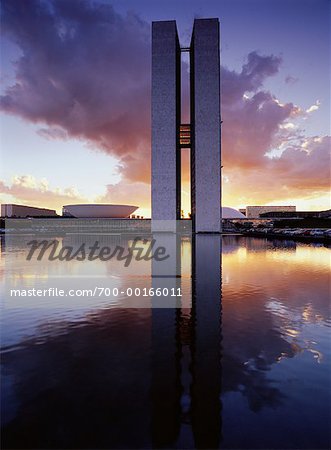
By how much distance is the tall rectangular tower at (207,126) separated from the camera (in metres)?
74.4

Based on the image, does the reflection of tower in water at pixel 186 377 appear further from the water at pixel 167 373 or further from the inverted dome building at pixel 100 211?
the inverted dome building at pixel 100 211

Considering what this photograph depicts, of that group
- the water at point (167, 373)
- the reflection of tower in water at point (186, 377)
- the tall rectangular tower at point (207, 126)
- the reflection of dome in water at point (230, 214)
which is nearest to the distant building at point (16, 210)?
the reflection of dome in water at point (230, 214)

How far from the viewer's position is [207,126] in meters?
74.6

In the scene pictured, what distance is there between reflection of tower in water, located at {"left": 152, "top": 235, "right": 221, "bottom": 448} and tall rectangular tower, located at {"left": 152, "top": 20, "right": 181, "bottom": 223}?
220 feet

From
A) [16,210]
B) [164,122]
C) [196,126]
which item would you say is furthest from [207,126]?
[16,210]

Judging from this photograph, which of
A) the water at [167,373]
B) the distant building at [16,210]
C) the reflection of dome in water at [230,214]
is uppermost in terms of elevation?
the distant building at [16,210]

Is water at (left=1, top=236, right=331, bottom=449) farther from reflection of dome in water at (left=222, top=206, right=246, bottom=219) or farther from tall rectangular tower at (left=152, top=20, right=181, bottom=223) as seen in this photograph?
reflection of dome in water at (left=222, top=206, right=246, bottom=219)

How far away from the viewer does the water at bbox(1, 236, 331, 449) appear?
3873 millimetres

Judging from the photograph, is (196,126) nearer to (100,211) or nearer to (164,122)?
(164,122)

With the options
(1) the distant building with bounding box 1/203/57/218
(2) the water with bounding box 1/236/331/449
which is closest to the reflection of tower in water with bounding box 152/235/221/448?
(2) the water with bounding box 1/236/331/449

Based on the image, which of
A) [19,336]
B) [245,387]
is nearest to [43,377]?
[19,336]

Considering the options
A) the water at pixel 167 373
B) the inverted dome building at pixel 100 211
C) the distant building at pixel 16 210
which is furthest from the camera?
the distant building at pixel 16 210

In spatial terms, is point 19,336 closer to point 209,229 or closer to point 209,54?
point 209,229

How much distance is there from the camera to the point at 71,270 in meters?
16.9
